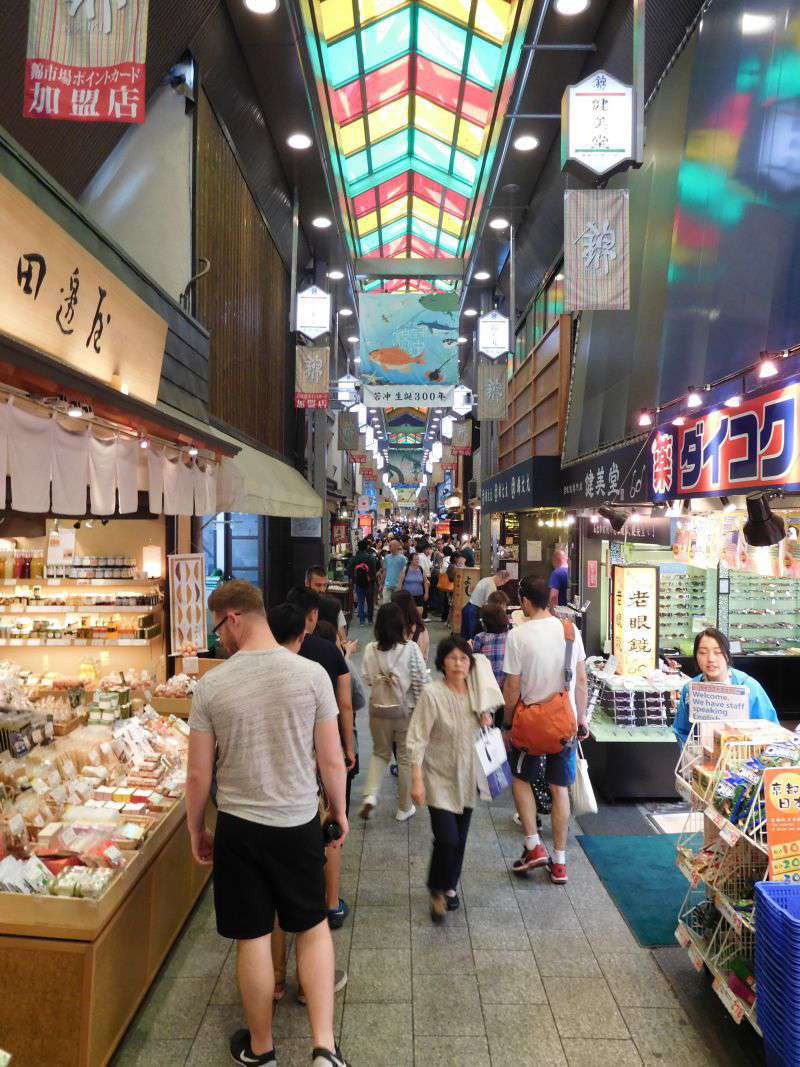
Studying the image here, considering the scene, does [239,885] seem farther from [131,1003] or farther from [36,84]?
[36,84]

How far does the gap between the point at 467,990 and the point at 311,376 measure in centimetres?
1106

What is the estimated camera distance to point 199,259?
7836 mm

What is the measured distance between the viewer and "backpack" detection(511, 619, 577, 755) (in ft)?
14.2

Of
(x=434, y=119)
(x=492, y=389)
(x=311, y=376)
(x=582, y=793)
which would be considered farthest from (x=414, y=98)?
(x=582, y=793)

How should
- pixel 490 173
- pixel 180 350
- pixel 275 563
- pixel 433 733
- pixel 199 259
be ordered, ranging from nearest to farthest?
1. pixel 433 733
2. pixel 180 350
3. pixel 199 259
4. pixel 490 173
5. pixel 275 563

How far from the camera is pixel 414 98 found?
38.0 ft

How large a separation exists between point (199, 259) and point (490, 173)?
18.6 feet

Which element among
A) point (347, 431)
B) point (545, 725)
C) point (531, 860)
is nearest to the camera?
point (545, 725)

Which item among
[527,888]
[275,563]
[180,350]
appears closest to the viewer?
[527,888]

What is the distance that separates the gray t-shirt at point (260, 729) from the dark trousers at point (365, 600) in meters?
12.3

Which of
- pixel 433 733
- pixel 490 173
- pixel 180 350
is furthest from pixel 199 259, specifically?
pixel 433 733

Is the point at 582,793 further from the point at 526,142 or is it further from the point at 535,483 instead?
the point at 526,142

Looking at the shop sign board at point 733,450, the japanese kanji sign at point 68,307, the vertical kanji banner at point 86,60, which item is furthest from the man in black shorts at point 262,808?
the shop sign board at point 733,450

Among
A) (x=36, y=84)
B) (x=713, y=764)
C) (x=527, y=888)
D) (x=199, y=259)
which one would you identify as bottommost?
(x=527, y=888)
